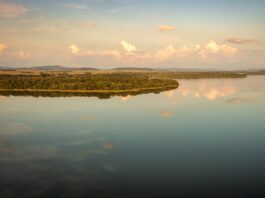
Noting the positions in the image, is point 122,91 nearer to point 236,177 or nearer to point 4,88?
point 4,88

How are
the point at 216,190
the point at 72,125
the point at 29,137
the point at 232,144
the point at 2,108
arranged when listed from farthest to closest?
the point at 2,108
the point at 72,125
the point at 29,137
the point at 232,144
the point at 216,190

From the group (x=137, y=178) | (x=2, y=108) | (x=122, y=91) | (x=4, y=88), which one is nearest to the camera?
(x=137, y=178)

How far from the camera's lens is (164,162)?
52.9 feet

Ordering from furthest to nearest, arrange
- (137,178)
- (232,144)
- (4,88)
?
(4,88) < (232,144) < (137,178)

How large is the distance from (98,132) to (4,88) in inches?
1804

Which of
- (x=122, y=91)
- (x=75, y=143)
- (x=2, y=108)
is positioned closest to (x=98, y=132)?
(x=75, y=143)

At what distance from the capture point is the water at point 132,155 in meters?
12.8

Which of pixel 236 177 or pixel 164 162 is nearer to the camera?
pixel 236 177

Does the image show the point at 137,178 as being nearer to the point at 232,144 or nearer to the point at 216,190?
the point at 216,190

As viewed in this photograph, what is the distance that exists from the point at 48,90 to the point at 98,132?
38966 mm

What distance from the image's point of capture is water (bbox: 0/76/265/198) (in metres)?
12.8

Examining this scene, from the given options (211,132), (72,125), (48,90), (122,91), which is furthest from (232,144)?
(48,90)

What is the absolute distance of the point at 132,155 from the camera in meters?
17.3

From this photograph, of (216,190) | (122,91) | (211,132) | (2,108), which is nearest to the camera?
(216,190)
